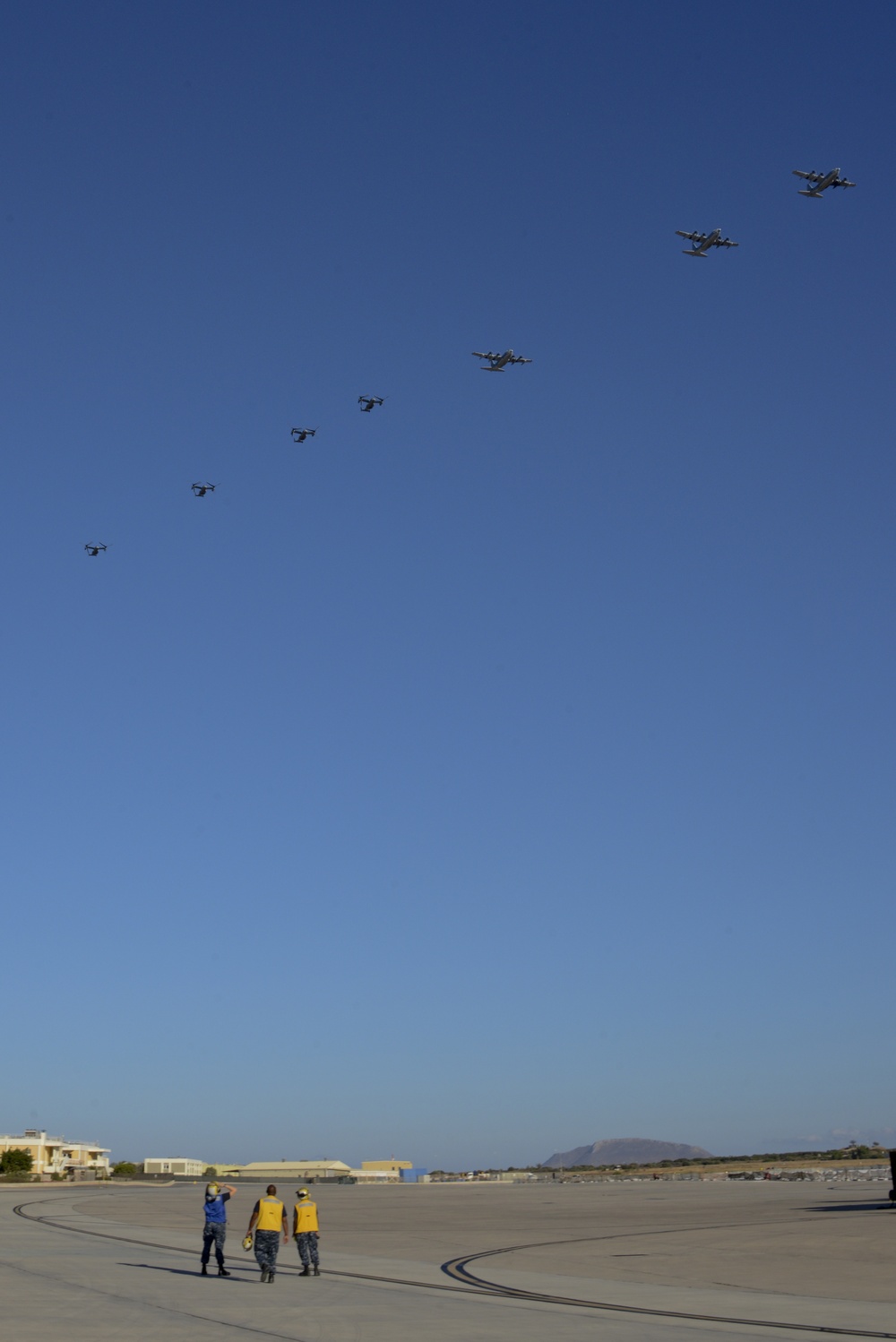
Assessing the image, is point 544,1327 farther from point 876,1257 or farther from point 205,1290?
point 876,1257

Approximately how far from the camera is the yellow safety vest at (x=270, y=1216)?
25219mm

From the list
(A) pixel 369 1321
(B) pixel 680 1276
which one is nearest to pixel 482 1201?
(B) pixel 680 1276

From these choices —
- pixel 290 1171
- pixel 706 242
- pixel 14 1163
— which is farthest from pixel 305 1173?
pixel 706 242

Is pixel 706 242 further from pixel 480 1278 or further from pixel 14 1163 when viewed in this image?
pixel 14 1163

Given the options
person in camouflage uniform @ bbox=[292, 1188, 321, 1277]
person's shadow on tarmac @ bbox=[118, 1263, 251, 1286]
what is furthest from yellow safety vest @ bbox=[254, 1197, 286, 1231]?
person's shadow on tarmac @ bbox=[118, 1263, 251, 1286]

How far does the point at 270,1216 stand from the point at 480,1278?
4559mm

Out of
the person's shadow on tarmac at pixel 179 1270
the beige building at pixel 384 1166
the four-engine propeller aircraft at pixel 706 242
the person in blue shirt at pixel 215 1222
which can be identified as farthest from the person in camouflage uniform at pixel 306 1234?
the beige building at pixel 384 1166

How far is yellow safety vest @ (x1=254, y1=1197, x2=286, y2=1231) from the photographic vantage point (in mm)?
25219

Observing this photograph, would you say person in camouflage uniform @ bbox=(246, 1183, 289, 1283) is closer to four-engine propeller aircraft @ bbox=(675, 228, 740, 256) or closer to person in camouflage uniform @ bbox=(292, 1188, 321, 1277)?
person in camouflage uniform @ bbox=(292, 1188, 321, 1277)

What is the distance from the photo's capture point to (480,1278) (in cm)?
2552

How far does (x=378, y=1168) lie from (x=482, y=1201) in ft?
360

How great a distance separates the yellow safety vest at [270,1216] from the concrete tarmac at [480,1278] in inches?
42.6

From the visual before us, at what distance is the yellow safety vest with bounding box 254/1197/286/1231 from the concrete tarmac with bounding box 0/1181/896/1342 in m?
1.08

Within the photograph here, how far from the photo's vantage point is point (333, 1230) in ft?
139
